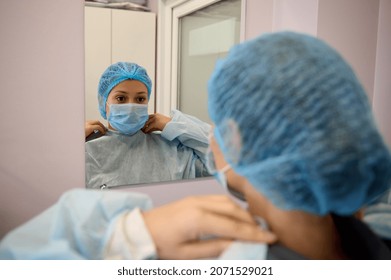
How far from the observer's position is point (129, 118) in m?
1.19

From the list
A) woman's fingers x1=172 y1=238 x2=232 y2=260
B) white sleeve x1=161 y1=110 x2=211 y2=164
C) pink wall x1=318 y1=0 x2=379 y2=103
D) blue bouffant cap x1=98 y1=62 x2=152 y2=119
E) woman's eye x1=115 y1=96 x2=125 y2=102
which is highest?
pink wall x1=318 y1=0 x2=379 y2=103

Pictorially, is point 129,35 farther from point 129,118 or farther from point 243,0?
point 243,0

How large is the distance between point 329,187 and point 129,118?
84 centimetres

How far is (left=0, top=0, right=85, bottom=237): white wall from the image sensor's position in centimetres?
97

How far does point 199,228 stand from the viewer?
0.54 meters

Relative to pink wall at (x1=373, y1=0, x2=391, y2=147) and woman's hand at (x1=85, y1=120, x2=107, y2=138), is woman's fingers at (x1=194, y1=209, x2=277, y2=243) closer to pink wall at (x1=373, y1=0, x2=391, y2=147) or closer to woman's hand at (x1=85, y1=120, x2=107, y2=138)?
woman's hand at (x1=85, y1=120, x2=107, y2=138)

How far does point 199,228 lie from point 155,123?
30.8 inches

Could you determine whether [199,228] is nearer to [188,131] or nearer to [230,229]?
[230,229]

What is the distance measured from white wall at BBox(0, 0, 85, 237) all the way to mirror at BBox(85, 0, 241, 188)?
5 cm

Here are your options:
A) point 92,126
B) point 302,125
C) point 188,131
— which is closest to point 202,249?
point 302,125

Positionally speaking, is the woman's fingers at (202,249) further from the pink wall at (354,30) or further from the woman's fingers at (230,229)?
the pink wall at (354,30)

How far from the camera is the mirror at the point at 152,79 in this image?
3.59 feet

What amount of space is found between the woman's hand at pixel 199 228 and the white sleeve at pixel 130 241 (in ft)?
0.04

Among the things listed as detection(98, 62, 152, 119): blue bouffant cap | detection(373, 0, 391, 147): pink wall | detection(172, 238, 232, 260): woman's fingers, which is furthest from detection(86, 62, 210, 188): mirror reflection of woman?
detection(373, 0, 391, 147): pink wall
